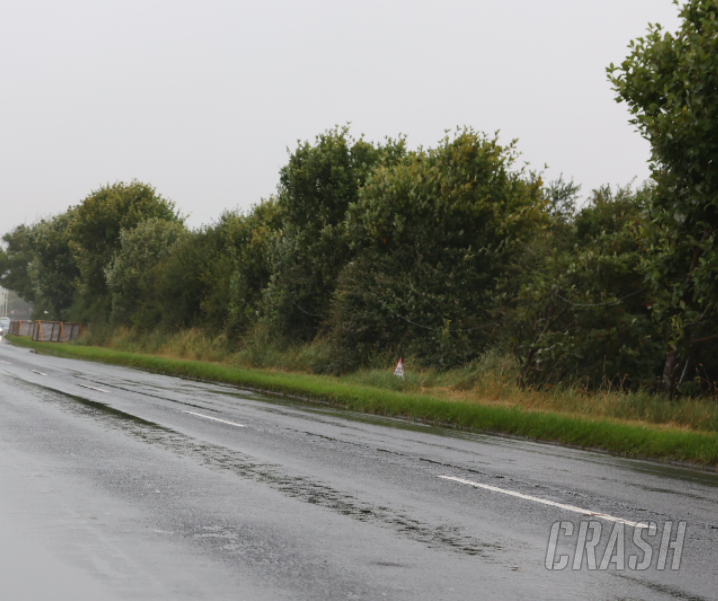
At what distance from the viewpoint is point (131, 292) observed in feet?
181

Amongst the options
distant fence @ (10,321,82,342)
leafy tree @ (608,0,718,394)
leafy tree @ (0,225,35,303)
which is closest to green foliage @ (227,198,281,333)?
leafy tree @ (608,0,718,394)

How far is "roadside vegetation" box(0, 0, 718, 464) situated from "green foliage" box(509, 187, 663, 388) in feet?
0.15

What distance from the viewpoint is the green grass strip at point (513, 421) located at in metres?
13.1

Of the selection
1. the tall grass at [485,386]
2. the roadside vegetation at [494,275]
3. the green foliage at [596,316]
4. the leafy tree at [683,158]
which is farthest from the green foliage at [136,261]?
the leafy tree at [683,158]

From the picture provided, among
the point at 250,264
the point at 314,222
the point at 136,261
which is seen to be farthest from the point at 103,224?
the point at 314,222

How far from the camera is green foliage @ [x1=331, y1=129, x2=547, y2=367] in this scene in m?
25.7

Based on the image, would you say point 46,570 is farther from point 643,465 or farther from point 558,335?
point 558,335

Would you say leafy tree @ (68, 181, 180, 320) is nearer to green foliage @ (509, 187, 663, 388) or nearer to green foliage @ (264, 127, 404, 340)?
green foliage @ (264, 127, 404, 340)

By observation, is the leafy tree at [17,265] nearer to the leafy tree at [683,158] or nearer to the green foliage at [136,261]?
the green foliage at [136,261]

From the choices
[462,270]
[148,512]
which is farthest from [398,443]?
[462,270]

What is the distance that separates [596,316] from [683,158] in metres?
4.52

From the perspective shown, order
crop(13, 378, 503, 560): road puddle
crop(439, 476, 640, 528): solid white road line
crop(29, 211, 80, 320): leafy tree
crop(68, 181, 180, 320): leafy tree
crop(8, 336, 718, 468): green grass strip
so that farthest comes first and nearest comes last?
crop(29, 211, 80, 320): leafy tree, crop(68, 181, 180, 320): leafy tree, crop(8, 336, 718, 468): green grass strip, crop(439, 476, 640, 528): solid white road line, crop(13, 378, 503, 560): road puddle

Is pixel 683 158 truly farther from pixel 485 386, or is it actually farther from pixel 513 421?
pixel 485 386

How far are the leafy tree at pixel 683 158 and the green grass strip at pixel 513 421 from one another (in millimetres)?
2743
